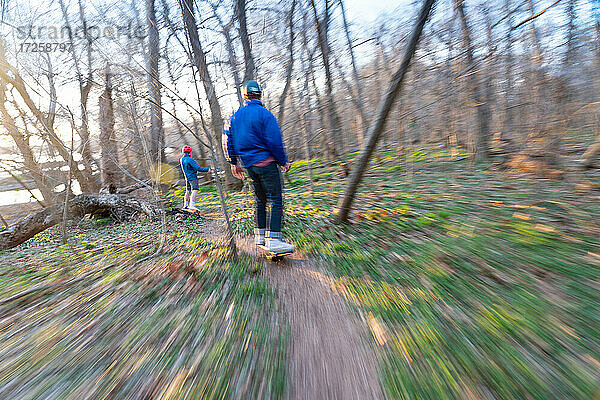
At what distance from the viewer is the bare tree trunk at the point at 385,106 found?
333 centimetres

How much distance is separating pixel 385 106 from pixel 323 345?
3041mm

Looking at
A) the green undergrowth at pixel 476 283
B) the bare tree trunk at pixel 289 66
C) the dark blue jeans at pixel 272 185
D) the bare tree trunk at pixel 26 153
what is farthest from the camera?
the bare tree trunk at pixel 289 66

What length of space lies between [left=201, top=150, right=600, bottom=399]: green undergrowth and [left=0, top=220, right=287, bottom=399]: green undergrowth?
2.80 ft

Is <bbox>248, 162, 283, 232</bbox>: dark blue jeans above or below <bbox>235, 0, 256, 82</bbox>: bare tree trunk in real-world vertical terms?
below

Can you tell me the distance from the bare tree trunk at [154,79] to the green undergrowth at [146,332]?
6.23ft

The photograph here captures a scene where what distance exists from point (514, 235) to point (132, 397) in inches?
159

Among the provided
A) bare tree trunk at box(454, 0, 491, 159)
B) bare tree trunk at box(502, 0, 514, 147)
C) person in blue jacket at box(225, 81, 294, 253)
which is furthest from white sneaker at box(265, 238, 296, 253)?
bare tree trunk at box(454, 0, 491, 159)

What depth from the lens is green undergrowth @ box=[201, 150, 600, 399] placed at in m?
1.60

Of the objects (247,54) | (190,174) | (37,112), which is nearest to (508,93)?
(247,54)

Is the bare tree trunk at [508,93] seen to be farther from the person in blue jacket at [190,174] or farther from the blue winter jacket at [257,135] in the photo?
the person in blue jacket at [190,174]

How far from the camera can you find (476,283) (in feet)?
8.44

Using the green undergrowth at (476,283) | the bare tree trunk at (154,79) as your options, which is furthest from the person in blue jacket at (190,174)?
the green undergrowth at (476,283)

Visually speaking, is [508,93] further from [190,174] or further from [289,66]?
[190,174]

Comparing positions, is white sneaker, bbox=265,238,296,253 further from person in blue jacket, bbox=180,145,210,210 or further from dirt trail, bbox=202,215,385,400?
person in blue jacket, bbox=180,145,210,210
